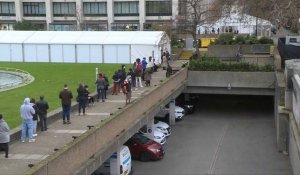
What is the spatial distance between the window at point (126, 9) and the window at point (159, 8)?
2.37 m

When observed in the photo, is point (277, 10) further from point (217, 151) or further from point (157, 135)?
point (157, 135)

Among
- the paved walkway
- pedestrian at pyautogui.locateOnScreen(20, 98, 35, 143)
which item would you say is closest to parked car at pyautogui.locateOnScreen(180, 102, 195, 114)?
the paved walkway

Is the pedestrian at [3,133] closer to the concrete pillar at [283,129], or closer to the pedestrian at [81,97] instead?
the pedestrian at [81,97]

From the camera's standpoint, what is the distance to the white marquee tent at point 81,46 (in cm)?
5056

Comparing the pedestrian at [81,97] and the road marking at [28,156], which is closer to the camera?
the road marking at [28,156]

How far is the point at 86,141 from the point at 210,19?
157 feet

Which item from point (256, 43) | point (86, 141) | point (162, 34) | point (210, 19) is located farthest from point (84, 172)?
point (210, 19)

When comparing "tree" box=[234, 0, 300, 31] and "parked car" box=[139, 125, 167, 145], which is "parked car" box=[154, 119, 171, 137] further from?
"tree" box=[234, 0, 300, 31]

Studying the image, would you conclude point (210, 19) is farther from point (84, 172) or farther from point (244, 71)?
point (84, 172)

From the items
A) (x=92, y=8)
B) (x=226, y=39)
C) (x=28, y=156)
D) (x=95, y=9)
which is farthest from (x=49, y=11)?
(x=28, y=156)

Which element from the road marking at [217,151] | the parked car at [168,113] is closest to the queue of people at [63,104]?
the parked car at [168,113]

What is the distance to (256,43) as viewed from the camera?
54094 millimetres

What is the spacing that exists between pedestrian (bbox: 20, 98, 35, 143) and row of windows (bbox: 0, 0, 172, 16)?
77178 millimetres

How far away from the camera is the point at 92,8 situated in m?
99.2
